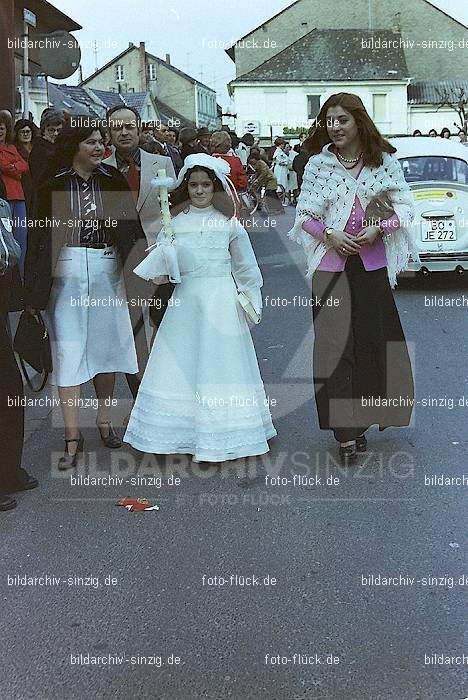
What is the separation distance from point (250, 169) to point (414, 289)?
13286 mm

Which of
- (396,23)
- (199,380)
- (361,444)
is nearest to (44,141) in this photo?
(199,380)

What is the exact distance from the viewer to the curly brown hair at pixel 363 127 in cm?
550

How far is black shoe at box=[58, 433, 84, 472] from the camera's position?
5871mm

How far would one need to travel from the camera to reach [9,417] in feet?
17.3

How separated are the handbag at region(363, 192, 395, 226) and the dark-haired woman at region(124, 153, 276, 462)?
754 mm

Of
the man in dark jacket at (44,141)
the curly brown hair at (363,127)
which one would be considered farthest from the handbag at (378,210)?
the man in dark jacket at (44,141)

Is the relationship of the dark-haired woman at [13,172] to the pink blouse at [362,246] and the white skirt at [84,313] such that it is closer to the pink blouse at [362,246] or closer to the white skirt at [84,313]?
the white skirt at [84,313]

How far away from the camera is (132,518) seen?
5.00m

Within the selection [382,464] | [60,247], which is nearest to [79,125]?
[60,247]

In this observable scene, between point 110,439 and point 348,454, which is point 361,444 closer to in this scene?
point 348,454

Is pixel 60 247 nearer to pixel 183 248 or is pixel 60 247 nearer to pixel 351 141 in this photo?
pixel 183 248

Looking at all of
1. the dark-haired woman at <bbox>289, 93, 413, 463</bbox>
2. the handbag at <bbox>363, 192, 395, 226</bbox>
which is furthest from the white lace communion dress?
the handbag at <bbox>363, 192, 395, 226</bbox>

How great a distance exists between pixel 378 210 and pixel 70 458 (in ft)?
7.69

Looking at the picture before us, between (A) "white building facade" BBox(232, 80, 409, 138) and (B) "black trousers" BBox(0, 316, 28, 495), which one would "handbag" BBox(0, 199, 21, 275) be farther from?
(A) "white building facade" BBox(232, 80, 409, 138)
